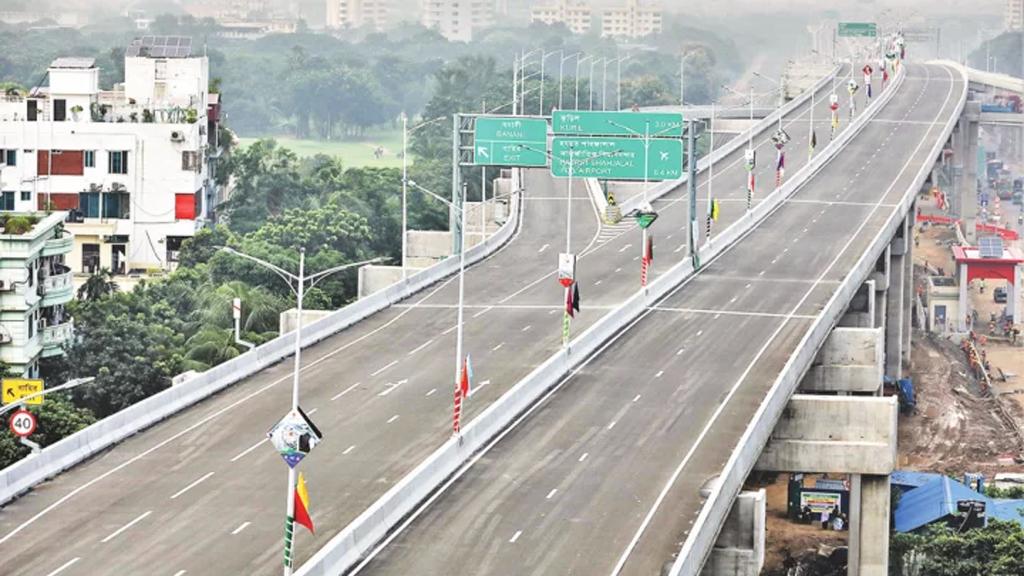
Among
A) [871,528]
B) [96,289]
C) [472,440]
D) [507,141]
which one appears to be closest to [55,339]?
[96,289]

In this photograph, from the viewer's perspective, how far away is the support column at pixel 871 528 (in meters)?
84.0

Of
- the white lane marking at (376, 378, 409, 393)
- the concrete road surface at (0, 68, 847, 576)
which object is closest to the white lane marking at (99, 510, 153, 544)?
the concrete road surface at (0, 68, 847, 576)

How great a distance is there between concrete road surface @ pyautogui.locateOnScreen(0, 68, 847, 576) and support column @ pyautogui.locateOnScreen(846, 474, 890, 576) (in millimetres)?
11633

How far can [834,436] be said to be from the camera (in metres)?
83.6

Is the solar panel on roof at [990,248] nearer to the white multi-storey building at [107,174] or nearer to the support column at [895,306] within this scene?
the support column at [895,306]

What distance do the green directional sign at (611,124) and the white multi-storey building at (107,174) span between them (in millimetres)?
31242

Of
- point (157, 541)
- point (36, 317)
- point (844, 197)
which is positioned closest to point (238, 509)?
point (157, 541)

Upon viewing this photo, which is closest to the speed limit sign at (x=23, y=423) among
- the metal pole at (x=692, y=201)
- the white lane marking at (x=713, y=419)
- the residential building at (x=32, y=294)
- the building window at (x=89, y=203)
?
the white lane marking at (x=713, y=419)

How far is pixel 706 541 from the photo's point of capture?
6188 centimetres

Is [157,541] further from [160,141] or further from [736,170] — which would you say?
[736,170]

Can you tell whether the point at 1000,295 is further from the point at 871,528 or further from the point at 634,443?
the point at 634,443

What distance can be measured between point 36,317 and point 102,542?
4179 cm

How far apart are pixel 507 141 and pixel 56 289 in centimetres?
3037

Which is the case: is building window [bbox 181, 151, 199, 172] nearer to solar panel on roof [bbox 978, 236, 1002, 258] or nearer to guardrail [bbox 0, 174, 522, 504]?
guardrail [bbox 0, 174, 522, 504]
